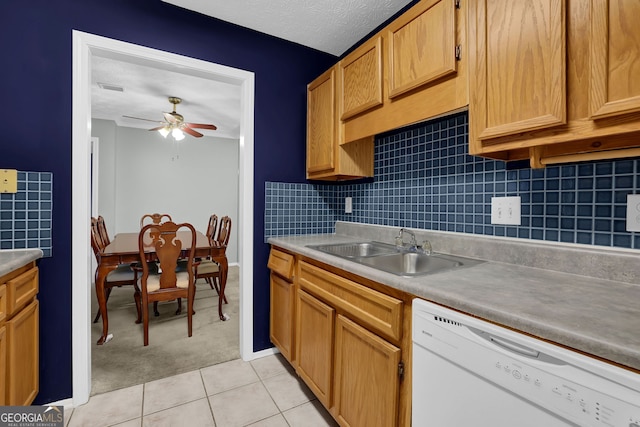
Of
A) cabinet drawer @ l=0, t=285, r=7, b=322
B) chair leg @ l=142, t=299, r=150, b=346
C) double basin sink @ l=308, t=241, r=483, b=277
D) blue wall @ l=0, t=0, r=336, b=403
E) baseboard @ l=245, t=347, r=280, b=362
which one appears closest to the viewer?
cabinet drawer @ l=0, t=285, r=7, b=322

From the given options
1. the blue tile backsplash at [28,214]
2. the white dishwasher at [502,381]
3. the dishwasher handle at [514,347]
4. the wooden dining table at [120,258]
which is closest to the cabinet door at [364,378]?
the white dishwasher at [502,381]

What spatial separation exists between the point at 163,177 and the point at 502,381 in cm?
524

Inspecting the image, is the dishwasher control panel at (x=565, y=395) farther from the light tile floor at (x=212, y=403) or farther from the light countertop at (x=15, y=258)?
the light countertop at (x=15, y=258)

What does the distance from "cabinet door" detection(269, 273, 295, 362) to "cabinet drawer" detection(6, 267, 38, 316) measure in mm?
1278

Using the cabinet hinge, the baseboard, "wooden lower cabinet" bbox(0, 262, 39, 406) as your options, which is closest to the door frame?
"wooden lower cabinet" bbox(0, 262, 39, 406)

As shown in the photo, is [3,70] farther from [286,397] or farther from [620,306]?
[620,306]

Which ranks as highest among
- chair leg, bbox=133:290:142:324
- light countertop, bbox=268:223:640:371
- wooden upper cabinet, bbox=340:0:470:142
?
wooden upper cabinet, bbox=340:0:470:142

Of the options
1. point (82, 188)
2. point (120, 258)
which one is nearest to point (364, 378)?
point (82, 188)

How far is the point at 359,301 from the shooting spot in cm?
122

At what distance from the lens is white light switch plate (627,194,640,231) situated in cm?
97

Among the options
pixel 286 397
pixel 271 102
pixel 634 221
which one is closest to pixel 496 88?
pixel 634 221

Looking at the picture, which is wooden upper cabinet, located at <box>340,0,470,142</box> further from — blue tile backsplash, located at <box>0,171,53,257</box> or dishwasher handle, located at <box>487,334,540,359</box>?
blue tile backsplash, located at <box>0,171,53,257</box>

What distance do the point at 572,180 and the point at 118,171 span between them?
533 cm

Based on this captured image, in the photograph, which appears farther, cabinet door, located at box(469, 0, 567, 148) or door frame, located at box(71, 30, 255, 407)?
door frame, located at box(71, 30, 255, 407)
